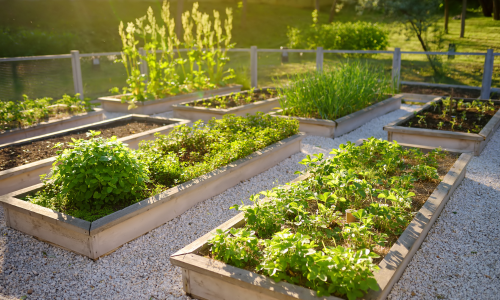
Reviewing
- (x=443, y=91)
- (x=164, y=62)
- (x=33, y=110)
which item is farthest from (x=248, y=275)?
(x=443, y=91)

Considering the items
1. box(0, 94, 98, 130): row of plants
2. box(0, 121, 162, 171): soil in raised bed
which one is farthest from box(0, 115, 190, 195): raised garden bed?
box(0, 94, 98, 130): row of plants

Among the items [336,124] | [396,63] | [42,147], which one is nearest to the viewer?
[42,147]

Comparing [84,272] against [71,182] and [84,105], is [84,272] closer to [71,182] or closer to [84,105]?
[71,182]

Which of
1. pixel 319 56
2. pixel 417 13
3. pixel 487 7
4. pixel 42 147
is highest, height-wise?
pixel 487 7

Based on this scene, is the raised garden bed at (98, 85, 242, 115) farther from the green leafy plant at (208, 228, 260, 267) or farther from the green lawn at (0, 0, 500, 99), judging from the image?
the green leafy plant at (208, 228, 260, 267)

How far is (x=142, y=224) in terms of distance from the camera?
3.54 m

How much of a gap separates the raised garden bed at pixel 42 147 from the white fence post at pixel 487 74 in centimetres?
757

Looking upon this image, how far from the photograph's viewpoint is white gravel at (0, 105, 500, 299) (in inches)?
110

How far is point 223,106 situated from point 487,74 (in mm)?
6503

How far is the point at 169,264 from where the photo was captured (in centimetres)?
316

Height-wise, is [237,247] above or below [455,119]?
below

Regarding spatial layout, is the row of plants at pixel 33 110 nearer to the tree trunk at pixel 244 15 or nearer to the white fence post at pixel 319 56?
the white fence post at pixel 319 56

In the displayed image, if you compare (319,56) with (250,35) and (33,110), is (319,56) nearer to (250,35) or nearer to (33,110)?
(33,110)

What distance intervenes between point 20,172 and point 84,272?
77.0 inches
